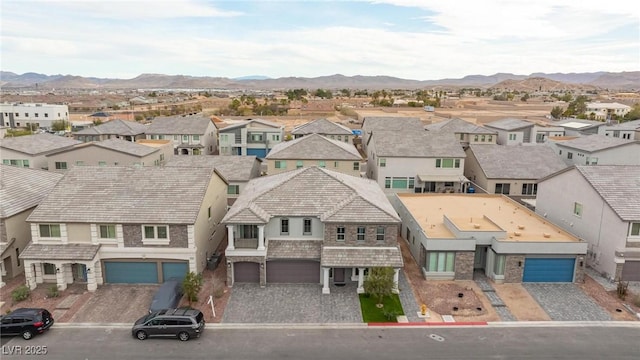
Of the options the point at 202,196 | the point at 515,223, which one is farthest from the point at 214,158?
the point at 515,223

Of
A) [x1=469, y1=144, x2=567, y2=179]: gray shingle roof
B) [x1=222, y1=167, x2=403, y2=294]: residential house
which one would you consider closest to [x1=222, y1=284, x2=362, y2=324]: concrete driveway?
[x1=222, y1=167, x2=403, y2=294]: residential house

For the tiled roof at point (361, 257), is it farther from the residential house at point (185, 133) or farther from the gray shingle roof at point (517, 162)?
the residential house at point (185, 133)

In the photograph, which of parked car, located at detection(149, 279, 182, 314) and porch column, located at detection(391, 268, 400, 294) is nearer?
parked car, located at detection(149, 279, 182, 314)

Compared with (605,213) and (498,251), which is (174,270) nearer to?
(498,251)

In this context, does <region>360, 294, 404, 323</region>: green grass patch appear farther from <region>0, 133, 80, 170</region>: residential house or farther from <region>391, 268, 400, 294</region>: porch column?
<region>0, 133, 80, 170</region>: residential house

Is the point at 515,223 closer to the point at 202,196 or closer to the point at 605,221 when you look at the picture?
the point at 605,221
